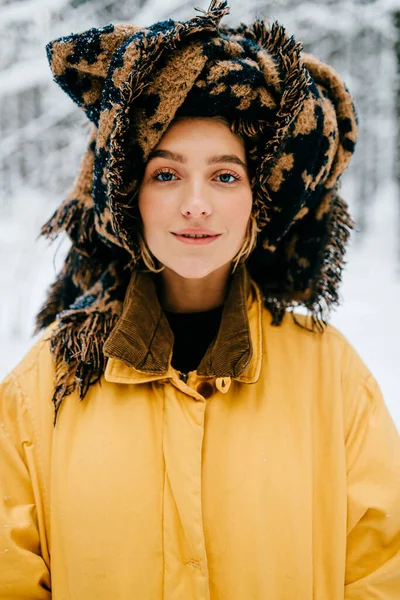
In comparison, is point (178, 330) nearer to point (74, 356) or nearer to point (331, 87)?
point (74, 356)

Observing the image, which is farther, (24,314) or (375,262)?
(375,262)

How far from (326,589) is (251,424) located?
46 cm

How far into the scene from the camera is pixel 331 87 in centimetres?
137

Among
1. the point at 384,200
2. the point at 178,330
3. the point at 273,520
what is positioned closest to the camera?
the point at 273,520

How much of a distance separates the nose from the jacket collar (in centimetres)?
31

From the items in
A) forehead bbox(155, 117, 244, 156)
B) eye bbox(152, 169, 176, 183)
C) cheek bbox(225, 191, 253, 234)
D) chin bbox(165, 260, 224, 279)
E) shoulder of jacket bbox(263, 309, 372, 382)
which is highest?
forehead bbox(155, 117, 244, 156)

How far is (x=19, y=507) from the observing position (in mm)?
1232

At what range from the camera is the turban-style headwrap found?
3.76 ft

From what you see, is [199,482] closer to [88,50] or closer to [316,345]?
[316,345]

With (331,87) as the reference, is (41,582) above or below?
below

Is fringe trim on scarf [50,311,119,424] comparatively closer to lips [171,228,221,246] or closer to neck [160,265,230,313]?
neck [160,265,230,313]

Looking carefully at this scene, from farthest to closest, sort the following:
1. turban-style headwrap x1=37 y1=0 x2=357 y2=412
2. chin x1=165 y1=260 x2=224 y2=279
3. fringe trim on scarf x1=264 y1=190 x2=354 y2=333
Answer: fringe trim on scarf x1=264 y1=190 x2=354 y2=333 < chin x1=165 y1=260 x2=224 y2=279 < turban-style headwrap x1=37 y1=0 x2=357 y2=412

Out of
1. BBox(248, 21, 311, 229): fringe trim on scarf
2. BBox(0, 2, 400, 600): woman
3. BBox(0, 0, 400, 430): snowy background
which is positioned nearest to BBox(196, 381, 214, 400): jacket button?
BBox(0, 2, 400, 600): woman

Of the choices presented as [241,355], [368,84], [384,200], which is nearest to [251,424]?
[241,355]
